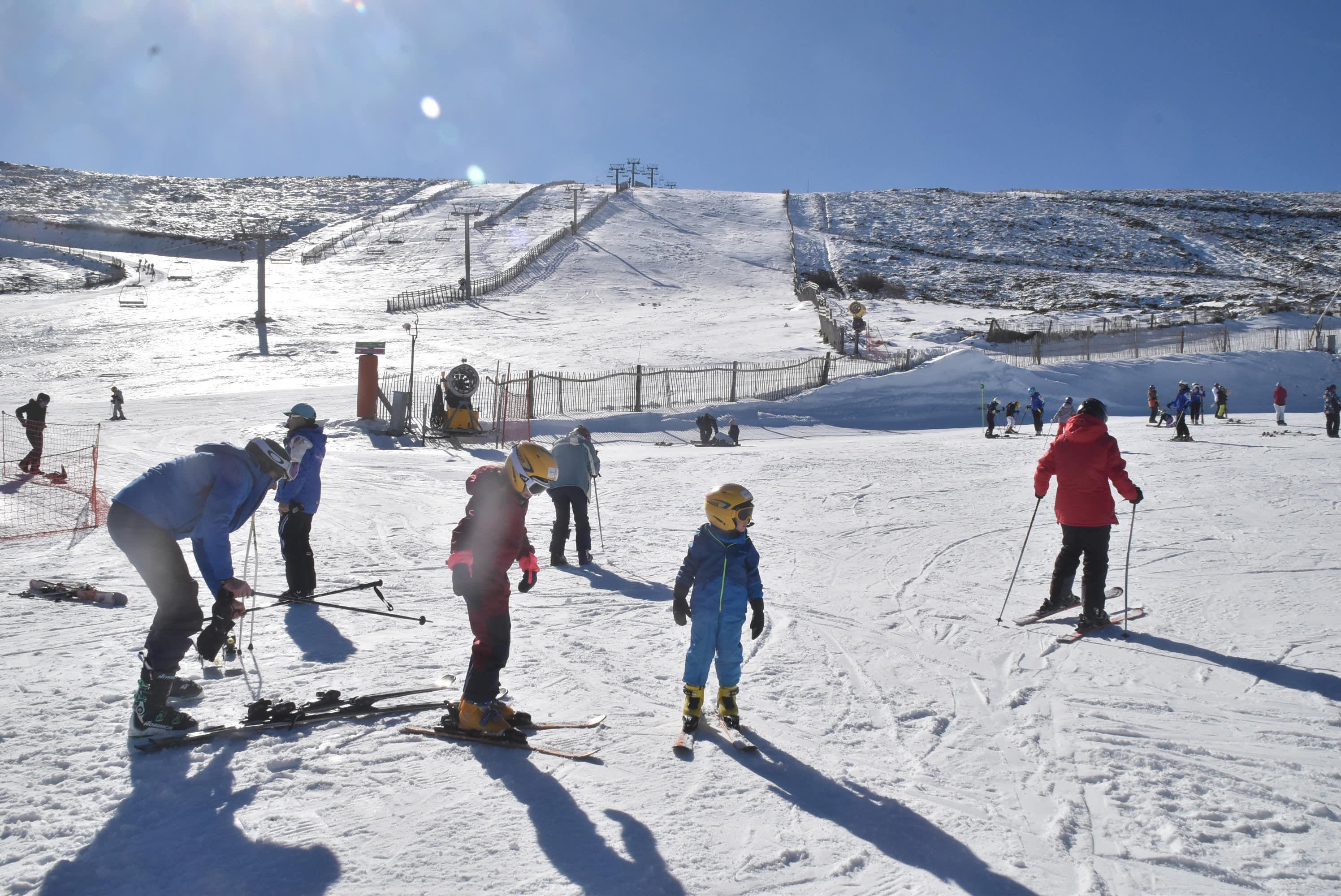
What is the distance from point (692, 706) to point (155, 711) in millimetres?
3004

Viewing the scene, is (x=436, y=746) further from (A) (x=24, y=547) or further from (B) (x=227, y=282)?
(B) (x=227, y=282)

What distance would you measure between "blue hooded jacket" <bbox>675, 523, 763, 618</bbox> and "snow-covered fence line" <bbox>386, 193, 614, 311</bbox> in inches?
1562

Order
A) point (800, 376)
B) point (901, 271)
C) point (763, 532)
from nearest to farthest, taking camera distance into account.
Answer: point (763, 532), point (800, 376), point (901, 271)

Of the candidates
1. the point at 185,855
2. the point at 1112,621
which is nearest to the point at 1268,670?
the point at 1112,621

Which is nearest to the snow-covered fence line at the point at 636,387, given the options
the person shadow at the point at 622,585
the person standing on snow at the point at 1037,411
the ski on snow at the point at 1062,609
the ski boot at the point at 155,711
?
the person standing on snow at the point at 1037,411

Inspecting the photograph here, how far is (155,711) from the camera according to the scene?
456 cm

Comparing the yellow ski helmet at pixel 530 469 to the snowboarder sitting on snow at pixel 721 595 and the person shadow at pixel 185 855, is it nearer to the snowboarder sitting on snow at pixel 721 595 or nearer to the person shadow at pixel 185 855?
the snowboarder sitting on snow at pixel 721 595

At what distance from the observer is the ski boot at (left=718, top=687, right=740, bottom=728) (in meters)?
4.91

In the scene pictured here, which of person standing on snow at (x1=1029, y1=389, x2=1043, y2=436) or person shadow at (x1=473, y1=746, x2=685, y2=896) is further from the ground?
person standing on snow at (x1=1029, y1=389, x2=1043, y2=436)

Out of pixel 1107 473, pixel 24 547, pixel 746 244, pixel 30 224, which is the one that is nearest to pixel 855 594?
pixel 1107 473

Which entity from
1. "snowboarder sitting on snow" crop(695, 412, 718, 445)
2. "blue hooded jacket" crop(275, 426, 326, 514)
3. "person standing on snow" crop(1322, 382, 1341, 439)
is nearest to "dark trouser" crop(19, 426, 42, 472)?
"blue hooded jacket" crop(275, 426, 326, 514)

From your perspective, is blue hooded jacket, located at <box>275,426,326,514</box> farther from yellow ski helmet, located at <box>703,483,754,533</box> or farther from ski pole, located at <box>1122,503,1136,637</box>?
ski pole, located at <box>1122,503,1136,637</box>

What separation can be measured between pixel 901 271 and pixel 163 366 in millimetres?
42759

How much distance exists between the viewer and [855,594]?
26.8ft
